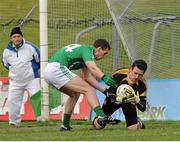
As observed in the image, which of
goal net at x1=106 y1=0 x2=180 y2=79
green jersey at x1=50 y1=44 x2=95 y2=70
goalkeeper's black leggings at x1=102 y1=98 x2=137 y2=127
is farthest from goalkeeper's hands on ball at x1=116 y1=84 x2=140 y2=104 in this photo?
goal net at x1=106 y1=0 x2=180 y2=79

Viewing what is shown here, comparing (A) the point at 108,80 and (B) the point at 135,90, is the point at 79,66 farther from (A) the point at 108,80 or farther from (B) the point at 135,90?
(B) the point at 135,90

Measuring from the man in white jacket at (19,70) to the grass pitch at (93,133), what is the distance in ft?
2.60

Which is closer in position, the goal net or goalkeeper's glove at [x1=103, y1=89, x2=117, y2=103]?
goalkeeper's glove at [x1=103, y1=89, x2=117, y2=103]

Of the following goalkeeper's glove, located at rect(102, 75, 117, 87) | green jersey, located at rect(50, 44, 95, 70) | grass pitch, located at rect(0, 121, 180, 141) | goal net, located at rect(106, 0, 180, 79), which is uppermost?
goal net, located at rect(106, 0, 180, 79)

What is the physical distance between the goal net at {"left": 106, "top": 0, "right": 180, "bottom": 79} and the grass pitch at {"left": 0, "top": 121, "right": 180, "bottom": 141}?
2.13 meters

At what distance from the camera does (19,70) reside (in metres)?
16.2

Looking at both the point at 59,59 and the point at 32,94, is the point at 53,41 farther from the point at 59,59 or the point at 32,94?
the point at 59,59

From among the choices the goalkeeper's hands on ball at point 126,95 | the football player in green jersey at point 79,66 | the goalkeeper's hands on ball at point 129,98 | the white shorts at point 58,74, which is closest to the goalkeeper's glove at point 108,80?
the football player in green jersey at point 79,66

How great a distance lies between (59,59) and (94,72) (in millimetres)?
810

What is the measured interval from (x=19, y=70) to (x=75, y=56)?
2998 millimetres

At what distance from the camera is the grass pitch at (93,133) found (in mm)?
11578

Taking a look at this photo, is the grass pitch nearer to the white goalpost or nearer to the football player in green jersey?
the football player in green jersey

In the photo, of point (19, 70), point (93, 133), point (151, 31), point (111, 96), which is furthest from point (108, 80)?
point (151, 31)

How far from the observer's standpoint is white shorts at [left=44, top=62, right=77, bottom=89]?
1352 centimetres
